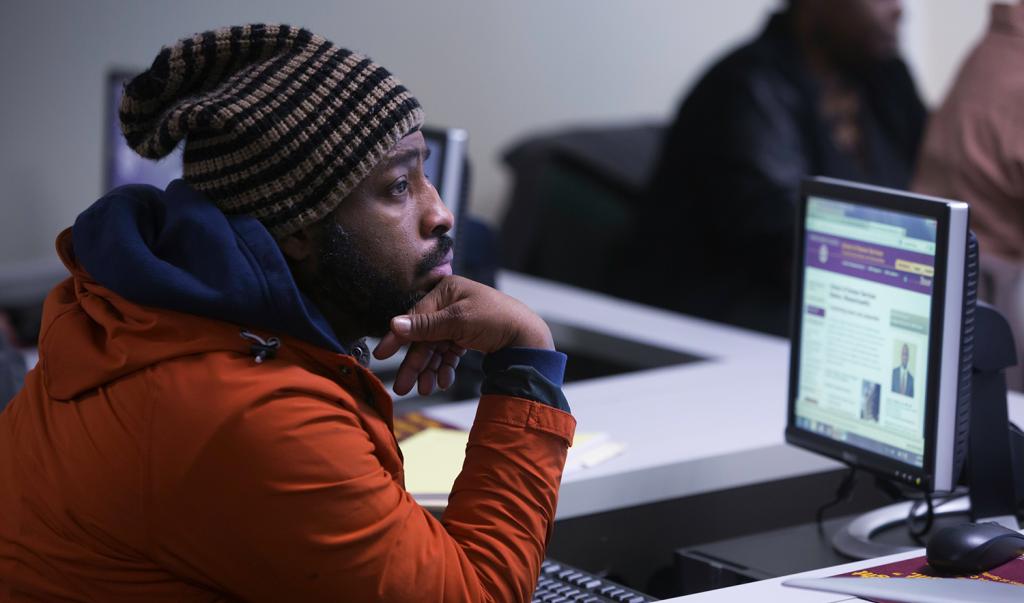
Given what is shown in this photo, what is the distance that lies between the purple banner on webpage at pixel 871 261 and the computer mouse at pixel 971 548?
0.31 meters

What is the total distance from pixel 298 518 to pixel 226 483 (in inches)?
2.7

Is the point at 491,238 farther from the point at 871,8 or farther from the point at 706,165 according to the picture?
the point at 871,8

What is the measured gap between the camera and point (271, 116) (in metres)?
1.32

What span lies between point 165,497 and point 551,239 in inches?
109

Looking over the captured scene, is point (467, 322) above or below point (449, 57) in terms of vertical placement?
above

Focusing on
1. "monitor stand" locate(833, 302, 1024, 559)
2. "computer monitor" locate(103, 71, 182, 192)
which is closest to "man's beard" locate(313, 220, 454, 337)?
"monitor stand" locate(833, 302, 1024, 559)

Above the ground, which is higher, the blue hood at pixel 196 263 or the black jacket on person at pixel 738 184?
the blue hood at pixel 196 263

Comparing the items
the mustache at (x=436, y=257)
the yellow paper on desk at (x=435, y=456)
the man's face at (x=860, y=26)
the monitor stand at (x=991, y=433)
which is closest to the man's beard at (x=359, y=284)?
the mustache at (x=436, y=257)

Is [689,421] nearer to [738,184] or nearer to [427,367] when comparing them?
[427,367]

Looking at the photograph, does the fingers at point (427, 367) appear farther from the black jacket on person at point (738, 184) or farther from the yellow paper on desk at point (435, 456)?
the black jacket on person at point (738, 184)

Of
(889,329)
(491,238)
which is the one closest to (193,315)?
(889,329)

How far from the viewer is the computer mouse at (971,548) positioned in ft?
4.66

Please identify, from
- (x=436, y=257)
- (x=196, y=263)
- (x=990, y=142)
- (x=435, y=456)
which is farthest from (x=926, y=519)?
(x=990, y=142)

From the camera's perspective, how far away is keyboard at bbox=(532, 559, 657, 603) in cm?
159
